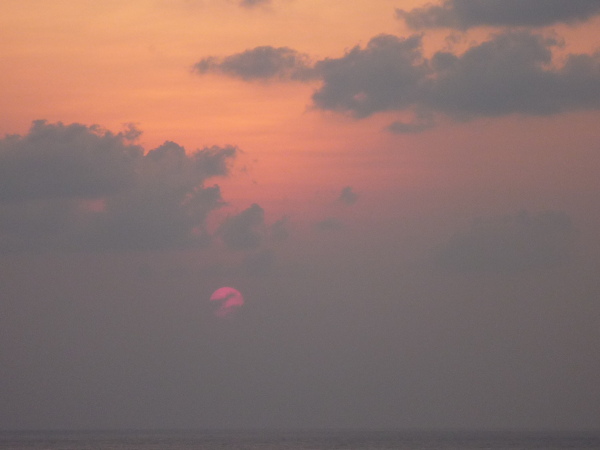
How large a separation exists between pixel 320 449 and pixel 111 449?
142 feet

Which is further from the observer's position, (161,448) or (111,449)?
(161,448)

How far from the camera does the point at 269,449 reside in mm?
178375

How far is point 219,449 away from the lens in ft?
588

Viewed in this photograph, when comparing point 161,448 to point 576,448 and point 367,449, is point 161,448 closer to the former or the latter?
point 367,449

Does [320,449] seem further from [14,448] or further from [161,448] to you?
[14,448]

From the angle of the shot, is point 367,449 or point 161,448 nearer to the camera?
point 367,449

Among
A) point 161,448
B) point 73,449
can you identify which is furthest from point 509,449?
point 73,449

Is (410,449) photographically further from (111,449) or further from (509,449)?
(111,449)

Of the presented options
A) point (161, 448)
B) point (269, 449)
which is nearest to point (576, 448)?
point (269, 449)

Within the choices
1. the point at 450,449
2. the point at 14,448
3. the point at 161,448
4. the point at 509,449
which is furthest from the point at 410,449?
the point at 14,448

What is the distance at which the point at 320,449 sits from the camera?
584 ft

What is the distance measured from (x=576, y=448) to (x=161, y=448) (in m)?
89.9

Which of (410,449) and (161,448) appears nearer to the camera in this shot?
(410,449)

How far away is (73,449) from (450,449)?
78.0m
